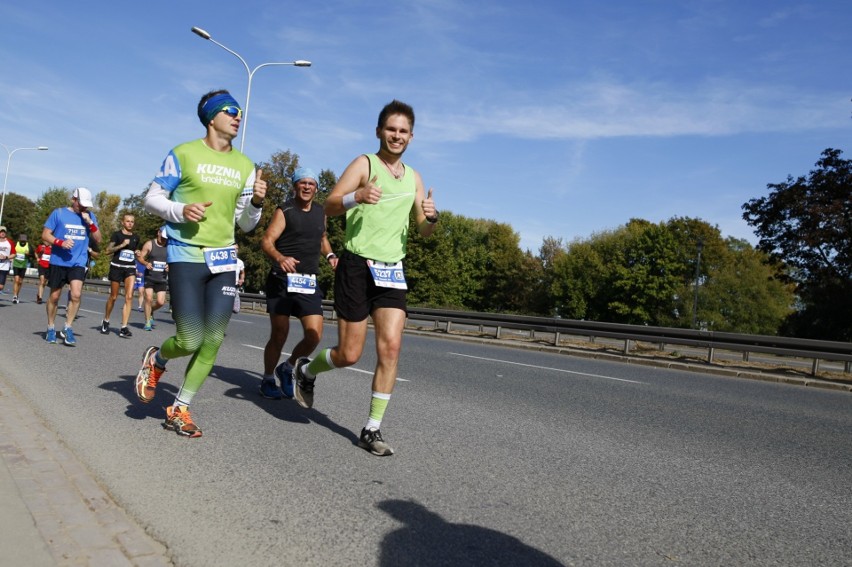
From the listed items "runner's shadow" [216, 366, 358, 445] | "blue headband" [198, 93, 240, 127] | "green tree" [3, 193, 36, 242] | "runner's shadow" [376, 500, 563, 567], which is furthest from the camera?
"green tree" [3, 193, 36, 242]

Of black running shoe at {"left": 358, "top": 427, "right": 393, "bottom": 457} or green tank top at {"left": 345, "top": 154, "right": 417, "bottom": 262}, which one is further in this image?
green tank top at {"left": 345, "top": 154, "right": 417, "bottom": 262}

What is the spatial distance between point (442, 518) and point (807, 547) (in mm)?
1685

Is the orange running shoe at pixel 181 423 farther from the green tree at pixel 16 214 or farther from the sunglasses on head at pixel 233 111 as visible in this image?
the green tree at pixel 16 214

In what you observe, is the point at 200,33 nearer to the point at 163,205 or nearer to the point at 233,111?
the point at 233,111

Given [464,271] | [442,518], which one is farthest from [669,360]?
[464,271]

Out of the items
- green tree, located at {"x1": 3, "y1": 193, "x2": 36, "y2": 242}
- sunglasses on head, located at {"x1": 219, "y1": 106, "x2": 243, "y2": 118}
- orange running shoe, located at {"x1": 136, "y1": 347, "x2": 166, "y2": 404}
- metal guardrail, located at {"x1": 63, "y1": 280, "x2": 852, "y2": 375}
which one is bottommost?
orange running shoe, located at {"x1": 136, "y1": 347, "x2": 166, "y2": 404}

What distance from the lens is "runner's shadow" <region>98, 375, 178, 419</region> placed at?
5789 mm

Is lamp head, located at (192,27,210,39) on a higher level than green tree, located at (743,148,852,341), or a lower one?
higher

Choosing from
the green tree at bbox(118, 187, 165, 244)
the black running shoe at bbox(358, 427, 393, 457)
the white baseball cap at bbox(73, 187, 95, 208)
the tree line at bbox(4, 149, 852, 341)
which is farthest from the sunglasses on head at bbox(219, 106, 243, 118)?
the green tree at bbox(118, 187, 165, 244)

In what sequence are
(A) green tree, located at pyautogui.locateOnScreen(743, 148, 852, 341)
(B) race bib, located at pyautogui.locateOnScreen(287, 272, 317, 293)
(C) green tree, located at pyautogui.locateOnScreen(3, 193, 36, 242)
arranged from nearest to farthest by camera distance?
(B) race bib, located at pyautogui.locateOnScreen(287, 272, 317, 293) → (A) green tree, located at pyautogui.locateOnScreen(743, 148, 852, 341) → (C) green tree, located at pyautogui.locateOnScreen(3, 193, 36, 242)

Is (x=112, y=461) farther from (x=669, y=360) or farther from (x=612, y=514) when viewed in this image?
(x=669, y=360)

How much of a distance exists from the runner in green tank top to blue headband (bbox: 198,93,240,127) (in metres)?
0.95

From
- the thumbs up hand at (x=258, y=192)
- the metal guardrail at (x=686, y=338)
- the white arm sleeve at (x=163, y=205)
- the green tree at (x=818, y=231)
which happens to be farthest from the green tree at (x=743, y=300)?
the white arm sleeve at (x=163, y=205)

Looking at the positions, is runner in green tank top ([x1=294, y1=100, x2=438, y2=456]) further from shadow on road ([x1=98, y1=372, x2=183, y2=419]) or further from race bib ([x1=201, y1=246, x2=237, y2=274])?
shadow on road ([x1=98, y1=372, x2=183, y2=419])
